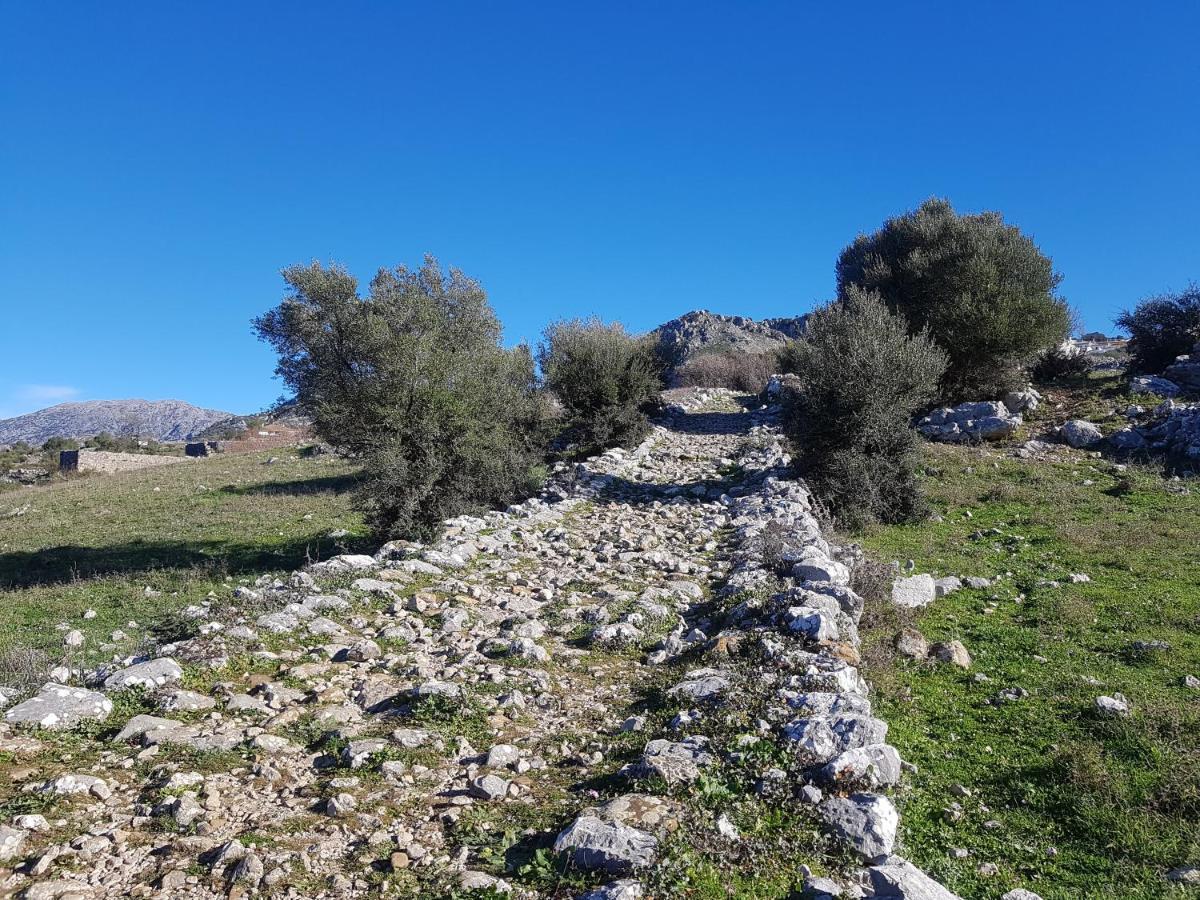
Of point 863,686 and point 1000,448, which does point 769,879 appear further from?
point 1000,448

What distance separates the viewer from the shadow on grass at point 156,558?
1587cm

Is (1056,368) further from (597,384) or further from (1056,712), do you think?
(1056,712)

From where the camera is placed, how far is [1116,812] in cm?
503

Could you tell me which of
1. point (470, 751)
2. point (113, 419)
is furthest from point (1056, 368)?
point (113, 419)

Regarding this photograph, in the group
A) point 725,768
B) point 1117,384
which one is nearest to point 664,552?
point 725,768

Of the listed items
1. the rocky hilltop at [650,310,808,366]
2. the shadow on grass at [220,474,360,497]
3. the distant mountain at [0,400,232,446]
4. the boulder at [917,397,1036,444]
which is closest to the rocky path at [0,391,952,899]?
the boulder at [917,397,1036,444]

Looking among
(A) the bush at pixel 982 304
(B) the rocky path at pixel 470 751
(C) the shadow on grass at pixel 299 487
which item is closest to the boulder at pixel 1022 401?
(A) the bush at pixel 982 304

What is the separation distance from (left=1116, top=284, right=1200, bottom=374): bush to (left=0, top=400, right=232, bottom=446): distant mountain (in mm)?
145757

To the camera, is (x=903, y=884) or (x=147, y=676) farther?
(x=147, y=676)

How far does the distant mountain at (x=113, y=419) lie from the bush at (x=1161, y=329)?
14576 centimetres

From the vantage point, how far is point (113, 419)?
156m

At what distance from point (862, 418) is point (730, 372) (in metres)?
31.3

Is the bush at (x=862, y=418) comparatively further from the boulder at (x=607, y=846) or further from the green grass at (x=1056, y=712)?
the boulder at (x=607, y=846)

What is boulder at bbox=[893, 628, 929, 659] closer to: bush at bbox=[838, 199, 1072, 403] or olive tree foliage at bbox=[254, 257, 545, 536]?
olive tree foliage at bbox=[254, 257, 545, 536]
